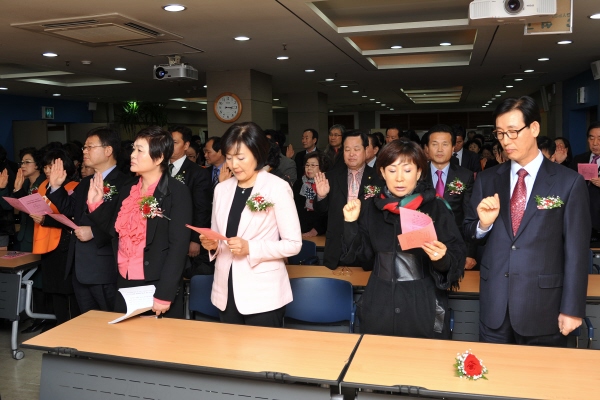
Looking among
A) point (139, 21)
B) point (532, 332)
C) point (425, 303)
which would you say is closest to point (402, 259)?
point (425, 303)

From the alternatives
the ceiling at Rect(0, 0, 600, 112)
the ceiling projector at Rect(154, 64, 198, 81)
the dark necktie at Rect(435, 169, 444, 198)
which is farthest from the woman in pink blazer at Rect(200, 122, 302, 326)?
the ceiling projector at Rect(154, 64, 198, 81)

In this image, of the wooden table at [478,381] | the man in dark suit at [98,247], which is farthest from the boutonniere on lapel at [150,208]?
the wooden table at [478,381]

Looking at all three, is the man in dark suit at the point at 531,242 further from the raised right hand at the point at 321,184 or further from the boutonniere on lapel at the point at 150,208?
the boutonniere on lapel at the point at 150,208

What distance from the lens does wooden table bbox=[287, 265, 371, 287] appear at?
12.7 ft

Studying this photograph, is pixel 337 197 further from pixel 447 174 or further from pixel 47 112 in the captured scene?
pixel 47 112

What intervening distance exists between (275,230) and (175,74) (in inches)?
223

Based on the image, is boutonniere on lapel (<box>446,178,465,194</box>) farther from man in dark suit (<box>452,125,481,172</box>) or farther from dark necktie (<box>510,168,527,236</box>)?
man in dark suit (<box>452,125,481,172</box>)

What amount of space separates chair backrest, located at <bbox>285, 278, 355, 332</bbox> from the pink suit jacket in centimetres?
39

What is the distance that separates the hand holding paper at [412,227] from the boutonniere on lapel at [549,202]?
22.0 inches

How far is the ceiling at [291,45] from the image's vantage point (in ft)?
18.6

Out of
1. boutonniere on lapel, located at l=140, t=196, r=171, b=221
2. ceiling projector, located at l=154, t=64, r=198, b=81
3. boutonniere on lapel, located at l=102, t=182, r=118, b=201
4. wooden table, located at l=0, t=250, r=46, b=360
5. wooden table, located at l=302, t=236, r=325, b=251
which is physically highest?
ceiling projector, located at l=154, t=64, r=198, b=81

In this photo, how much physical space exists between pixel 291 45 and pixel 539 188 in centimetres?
544

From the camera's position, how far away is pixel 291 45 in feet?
24.7

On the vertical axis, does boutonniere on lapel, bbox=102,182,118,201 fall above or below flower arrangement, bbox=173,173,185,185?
below
